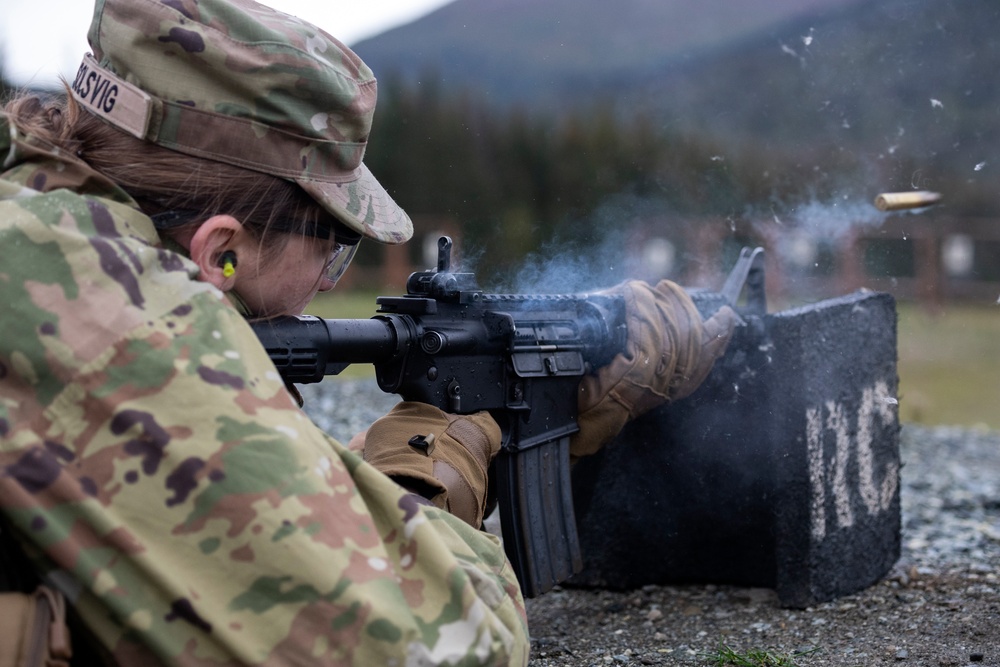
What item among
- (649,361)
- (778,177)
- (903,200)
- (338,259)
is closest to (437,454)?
(338,259)

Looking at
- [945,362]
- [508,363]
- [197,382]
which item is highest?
[197,382]

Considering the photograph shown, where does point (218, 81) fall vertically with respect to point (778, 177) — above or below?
above

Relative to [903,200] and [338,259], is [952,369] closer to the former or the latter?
[903,200]

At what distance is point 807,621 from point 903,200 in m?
1.86

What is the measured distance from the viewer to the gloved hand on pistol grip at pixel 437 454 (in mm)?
2545

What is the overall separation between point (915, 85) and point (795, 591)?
3188 mm

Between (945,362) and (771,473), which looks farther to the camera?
(945,362)

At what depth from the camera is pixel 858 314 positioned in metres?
3.84

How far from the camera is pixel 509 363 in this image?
3.17 meters

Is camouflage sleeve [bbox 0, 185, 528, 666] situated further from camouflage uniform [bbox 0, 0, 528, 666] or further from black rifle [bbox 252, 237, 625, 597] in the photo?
black rifle [bbox 252, 237, 625, 597]

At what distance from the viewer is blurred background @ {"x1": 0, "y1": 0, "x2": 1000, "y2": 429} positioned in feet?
15.8

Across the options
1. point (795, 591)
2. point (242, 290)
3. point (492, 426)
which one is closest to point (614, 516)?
point (795, 591)

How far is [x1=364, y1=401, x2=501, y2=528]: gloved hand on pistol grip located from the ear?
724 millimetres

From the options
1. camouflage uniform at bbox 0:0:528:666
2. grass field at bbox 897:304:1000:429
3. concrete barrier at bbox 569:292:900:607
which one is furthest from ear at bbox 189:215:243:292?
grass field at bbox 897:304:1000:429
